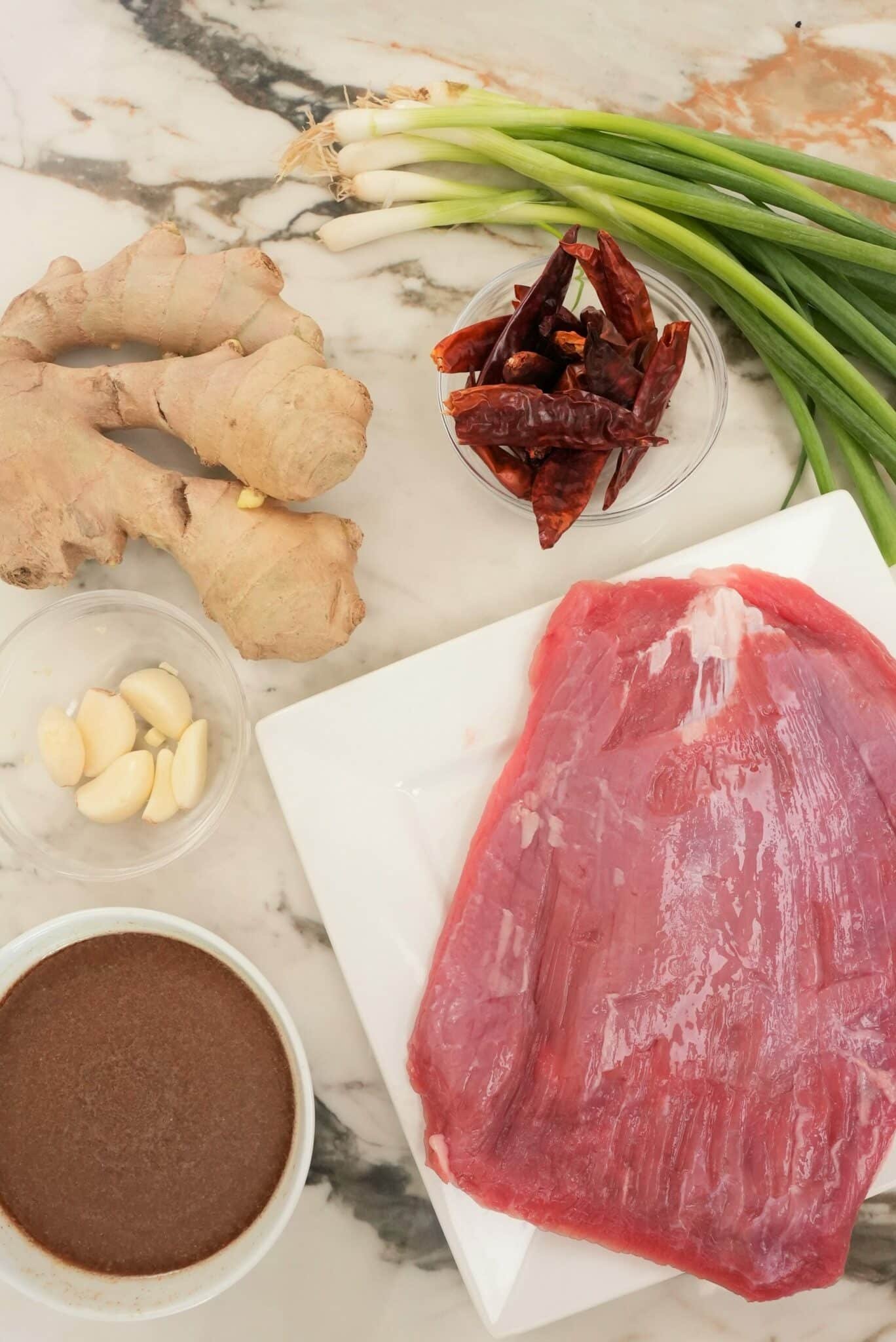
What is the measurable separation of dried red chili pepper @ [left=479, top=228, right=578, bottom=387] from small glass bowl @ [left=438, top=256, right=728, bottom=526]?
95 millimetres

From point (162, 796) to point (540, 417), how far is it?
63 centimetres

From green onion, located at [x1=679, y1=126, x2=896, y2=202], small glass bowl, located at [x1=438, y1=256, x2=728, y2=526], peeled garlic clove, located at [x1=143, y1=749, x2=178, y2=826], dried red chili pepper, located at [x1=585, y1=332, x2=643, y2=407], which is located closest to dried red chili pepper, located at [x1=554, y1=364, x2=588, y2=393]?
dried red chili pepper, located at [x1=585, y1=332, x2=643, y2=407]

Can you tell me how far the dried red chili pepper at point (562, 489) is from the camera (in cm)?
122

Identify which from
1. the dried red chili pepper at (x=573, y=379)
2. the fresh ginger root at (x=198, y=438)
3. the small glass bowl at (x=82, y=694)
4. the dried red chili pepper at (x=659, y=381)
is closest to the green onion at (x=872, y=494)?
the dried red chili pepper at (x=659, y=381)

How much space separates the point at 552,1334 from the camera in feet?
4.26

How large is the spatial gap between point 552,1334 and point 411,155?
149 cm

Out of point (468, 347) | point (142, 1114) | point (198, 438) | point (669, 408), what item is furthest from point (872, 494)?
point (142, 1114)

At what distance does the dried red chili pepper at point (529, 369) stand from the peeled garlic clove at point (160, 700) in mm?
544

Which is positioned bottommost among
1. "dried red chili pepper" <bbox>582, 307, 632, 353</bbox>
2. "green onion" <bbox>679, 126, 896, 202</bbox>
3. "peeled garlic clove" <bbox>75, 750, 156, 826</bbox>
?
"peeled garlic clove" <bbox>75, 750, 156, 826</bbox>

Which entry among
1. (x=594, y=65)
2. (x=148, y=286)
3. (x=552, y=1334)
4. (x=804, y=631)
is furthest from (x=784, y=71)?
(x=552, y=1334)

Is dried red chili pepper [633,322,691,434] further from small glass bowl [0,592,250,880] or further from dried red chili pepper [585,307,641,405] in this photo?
small glass bowl [0,592,250,880]

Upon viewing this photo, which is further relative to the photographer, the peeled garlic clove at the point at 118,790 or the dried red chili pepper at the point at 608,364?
the peeled garlic clove at the point at 118,790

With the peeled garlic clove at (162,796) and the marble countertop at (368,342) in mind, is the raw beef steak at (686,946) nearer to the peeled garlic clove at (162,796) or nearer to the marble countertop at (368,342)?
the marble countertop at (368,342)

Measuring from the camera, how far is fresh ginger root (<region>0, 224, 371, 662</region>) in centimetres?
115
